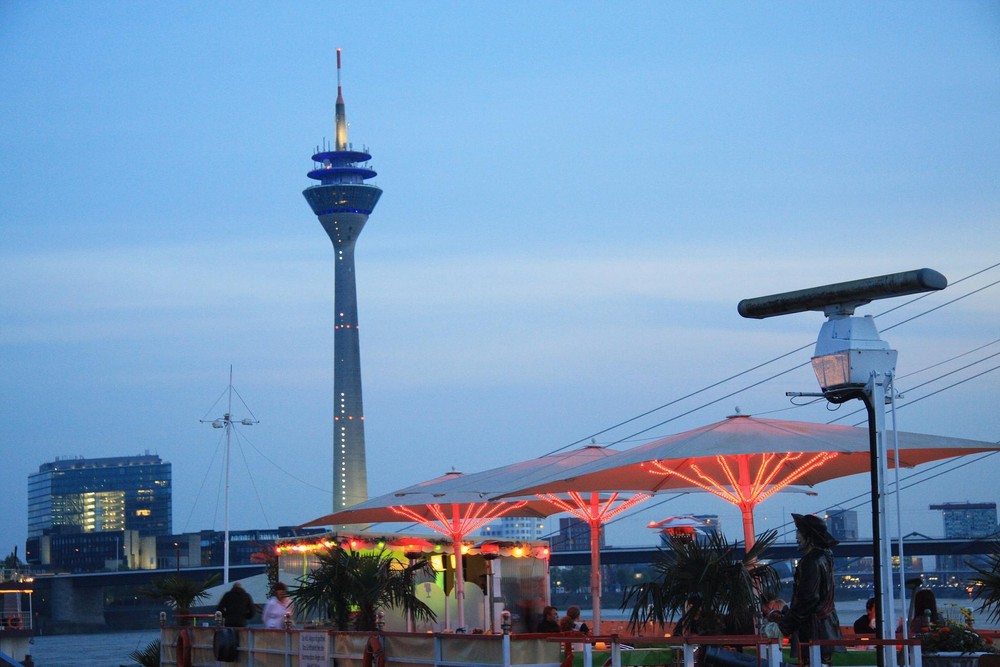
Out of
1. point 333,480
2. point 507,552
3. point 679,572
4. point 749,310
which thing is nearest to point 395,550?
point 507,552

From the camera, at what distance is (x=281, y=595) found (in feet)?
61.4

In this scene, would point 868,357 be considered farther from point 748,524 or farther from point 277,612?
point 277,612

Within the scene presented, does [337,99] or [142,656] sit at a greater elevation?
[337,99]

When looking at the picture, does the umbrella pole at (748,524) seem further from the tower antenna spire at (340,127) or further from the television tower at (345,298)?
the tower antenna spire at (340,127)

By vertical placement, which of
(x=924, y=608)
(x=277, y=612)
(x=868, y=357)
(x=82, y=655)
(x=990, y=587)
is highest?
(x=868, y=357)

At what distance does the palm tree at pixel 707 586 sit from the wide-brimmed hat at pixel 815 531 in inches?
77.6

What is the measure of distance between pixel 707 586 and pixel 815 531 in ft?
7.22

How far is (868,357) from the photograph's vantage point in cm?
1084

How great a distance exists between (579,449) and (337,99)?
178369mm

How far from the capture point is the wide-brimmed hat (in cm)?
1127

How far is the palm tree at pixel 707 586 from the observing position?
13.2m

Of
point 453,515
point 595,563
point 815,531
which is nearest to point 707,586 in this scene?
point 815,531

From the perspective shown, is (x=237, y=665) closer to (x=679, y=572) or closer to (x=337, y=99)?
(x=679, y=572)

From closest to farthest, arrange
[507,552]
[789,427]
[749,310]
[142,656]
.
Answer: [749,310], [789,427], [507,552], [142,656]
